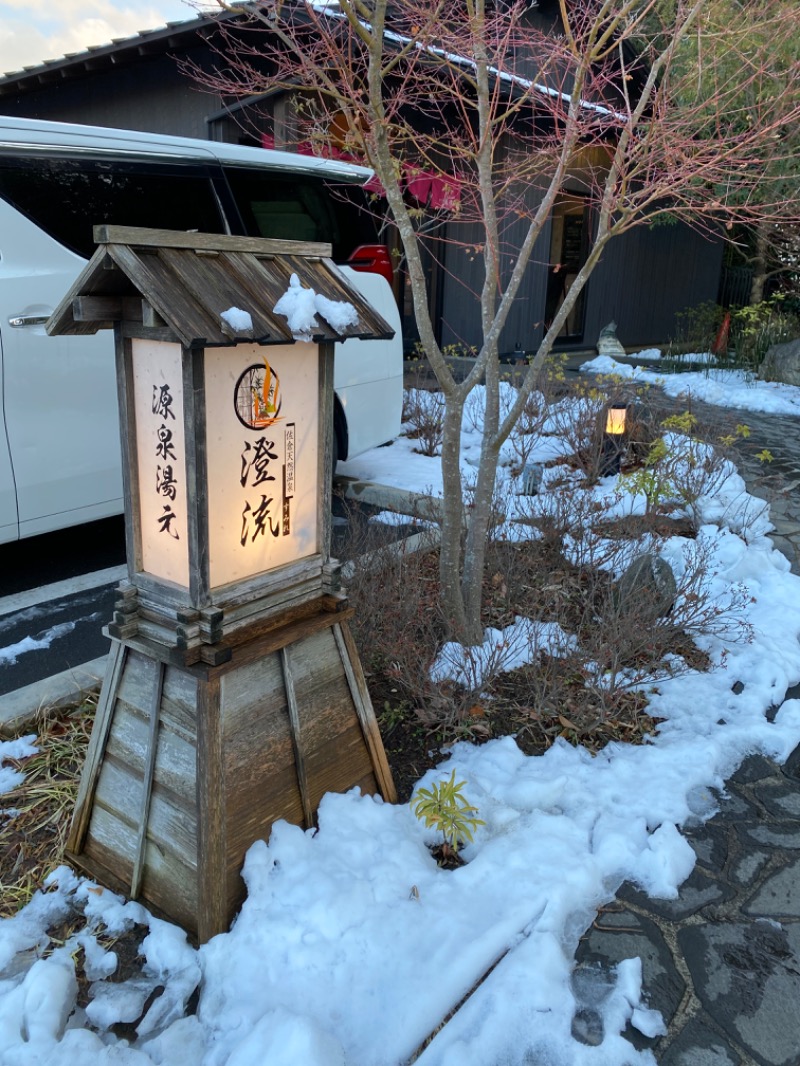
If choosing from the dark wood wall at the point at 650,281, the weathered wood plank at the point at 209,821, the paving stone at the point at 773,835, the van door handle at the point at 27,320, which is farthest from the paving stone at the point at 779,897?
the dark wood wall at the point at 650,281

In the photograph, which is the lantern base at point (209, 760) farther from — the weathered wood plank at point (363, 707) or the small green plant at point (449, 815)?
the small green plant at point (449, 815)

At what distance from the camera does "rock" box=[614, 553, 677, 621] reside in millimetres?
3533

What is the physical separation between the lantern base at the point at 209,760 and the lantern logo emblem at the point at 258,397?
595mm

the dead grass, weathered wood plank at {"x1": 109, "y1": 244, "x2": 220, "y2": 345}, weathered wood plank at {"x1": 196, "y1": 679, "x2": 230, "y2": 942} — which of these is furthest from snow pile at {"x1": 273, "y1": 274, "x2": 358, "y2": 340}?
the dead grass

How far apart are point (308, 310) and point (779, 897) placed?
2184 millimetres

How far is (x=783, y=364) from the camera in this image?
38.6 ft

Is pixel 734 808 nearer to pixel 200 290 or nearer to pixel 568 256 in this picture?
pixel 200 290

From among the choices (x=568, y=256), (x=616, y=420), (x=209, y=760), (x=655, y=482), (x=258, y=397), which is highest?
(x=568, y=256)

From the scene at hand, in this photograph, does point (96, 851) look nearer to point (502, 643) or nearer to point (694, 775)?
point (502, 643)

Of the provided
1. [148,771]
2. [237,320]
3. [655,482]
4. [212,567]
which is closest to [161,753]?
[148,771]

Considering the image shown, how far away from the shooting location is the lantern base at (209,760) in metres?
2.07

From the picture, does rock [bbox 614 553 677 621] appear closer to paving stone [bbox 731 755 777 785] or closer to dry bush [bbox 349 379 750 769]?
dry bush [bbox 349 379 750 769]

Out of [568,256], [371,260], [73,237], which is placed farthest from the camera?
[568,256]

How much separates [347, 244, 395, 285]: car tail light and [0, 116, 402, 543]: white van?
590mm
